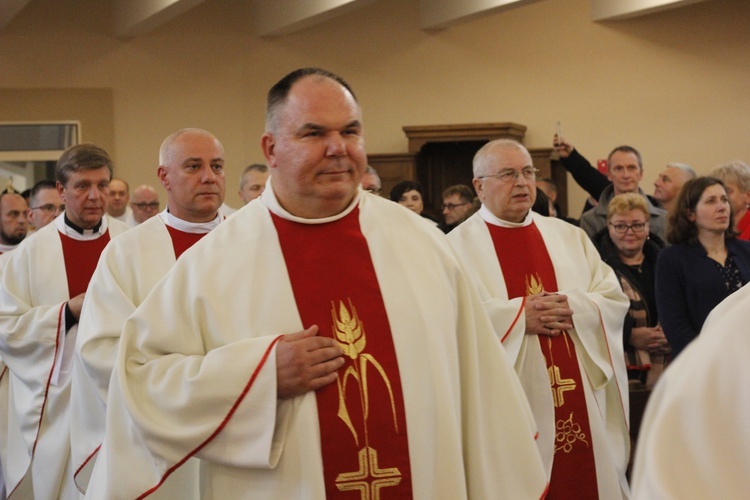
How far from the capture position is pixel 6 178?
12500mm

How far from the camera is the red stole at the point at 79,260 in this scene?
5227 mm

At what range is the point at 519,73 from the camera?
1341 centimetres

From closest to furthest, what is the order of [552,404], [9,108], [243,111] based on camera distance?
[552,404] < [9,108] < [243,111]

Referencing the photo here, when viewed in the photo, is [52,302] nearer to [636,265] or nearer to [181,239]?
[181,239]

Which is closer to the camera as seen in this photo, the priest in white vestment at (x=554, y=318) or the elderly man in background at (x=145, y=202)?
the priest in white vestment at (x=554, y=318)

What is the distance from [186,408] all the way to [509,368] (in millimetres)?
912

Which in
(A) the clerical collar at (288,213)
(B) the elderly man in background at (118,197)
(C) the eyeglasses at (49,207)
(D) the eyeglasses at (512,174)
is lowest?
(A) the clerical collar at (288,213)

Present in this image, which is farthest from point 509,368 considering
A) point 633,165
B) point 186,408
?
point 633,165

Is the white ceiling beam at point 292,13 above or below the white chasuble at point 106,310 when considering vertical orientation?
above

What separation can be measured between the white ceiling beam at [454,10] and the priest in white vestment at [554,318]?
6.57 metres

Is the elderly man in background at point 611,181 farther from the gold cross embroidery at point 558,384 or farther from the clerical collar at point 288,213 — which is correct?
the clerical collar at point 288,213

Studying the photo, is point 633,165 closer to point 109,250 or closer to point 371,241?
point 109,250

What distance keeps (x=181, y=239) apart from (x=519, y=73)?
31.6 feet

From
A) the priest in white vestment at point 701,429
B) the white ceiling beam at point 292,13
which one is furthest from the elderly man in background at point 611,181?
the priest in white vestment at point 701,429
